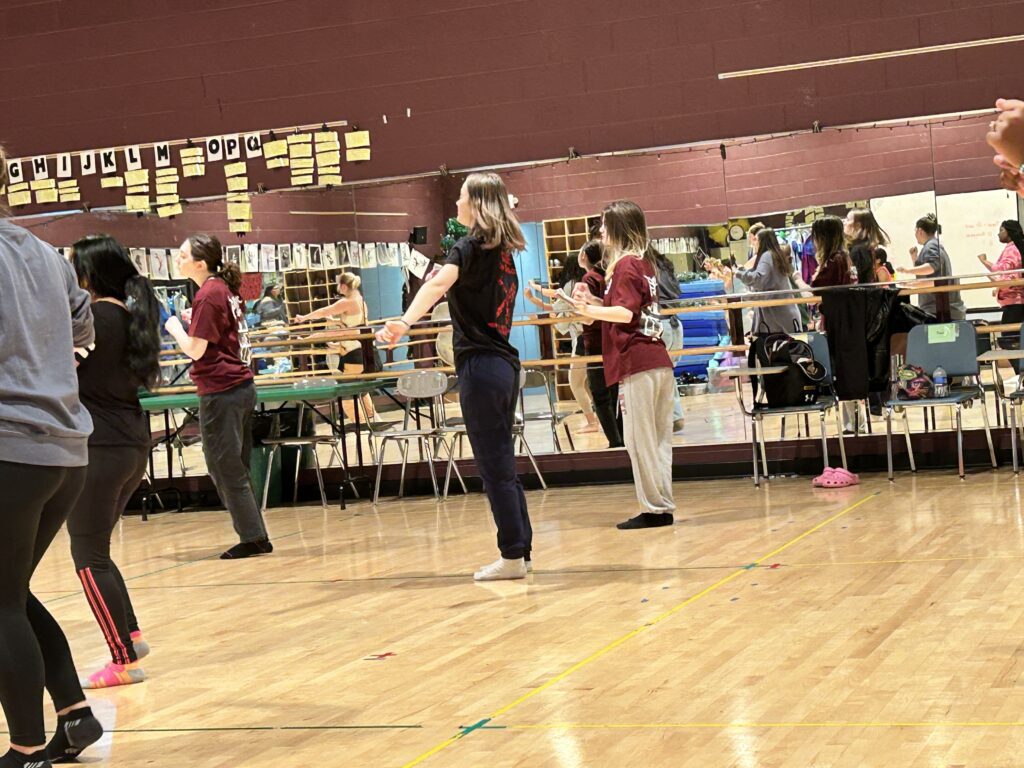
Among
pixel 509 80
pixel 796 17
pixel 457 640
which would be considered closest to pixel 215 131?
pixel 509 80

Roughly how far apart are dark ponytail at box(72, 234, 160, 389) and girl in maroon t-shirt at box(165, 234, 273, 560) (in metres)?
2.00

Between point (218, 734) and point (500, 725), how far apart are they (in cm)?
78

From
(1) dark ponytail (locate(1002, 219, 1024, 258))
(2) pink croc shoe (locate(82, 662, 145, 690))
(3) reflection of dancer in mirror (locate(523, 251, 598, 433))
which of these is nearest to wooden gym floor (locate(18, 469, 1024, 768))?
(2) pink croc shoe (locate(82, 662, 145, 690))

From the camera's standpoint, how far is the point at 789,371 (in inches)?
305

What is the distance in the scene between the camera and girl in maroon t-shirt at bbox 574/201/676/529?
649 cm

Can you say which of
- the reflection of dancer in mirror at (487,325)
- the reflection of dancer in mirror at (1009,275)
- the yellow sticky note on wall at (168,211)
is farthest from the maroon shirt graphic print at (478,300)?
the yellow sticky note on wall at (168,211)

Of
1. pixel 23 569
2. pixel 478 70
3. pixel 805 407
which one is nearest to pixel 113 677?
pixel 23 569

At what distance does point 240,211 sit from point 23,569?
22.4 feet

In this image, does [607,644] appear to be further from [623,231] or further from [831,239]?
[831,239]

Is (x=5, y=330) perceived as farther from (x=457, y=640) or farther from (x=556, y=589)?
(x=556, y=589)

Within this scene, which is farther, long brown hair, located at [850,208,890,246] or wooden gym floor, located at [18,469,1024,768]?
long brown hair, located at [850,208,890,246]

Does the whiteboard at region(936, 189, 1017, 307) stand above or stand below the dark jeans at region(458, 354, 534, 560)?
above

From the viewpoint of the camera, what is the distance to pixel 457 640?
4.55m

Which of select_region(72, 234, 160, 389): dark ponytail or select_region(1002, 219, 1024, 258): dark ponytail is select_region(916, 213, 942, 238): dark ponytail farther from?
select_region(72, 234, 160, 389): dark ponytail
